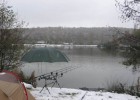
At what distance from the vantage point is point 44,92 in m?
11.3

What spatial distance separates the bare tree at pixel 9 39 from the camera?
1344 cm

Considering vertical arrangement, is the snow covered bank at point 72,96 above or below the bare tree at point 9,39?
below

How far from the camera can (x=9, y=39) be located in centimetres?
1348

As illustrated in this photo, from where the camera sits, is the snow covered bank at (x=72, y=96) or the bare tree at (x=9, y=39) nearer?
the snow covered bank at (x=72, y=96)

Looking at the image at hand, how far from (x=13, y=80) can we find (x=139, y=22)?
13.9ft


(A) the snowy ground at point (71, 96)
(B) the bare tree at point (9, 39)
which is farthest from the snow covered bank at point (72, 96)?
(B) the bare tree at point (9, 39)

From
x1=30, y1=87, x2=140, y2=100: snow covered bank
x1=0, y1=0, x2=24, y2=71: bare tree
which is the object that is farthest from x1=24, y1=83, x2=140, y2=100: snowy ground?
x1=0, y1=0, x2=24, y2=71: bare tree

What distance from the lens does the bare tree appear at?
44.1 ft

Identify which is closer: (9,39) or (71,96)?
(71,96)

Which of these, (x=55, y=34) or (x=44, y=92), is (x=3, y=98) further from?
(x=55, y=34)

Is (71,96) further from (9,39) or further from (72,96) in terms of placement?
(9,39)

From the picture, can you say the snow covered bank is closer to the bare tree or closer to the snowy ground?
the snowy ground

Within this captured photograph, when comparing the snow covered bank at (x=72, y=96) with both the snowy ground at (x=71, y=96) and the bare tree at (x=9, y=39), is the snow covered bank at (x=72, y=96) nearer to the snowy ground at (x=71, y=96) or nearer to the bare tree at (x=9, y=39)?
the snowy ground at (x=71, y=96)

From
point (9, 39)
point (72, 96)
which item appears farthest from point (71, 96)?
point (9, 39)
